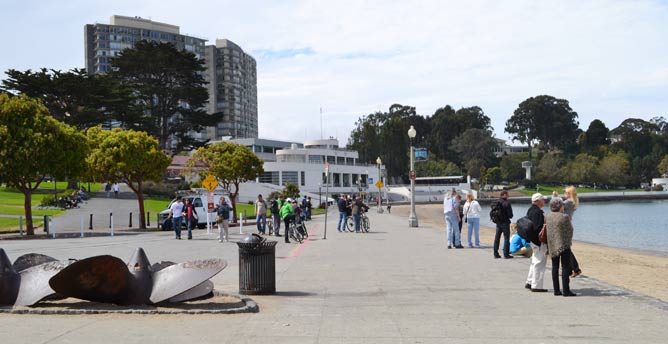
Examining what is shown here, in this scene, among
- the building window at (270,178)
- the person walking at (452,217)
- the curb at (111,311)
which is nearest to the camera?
the curb at (111,311)

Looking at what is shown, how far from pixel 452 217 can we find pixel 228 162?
30.2 metres

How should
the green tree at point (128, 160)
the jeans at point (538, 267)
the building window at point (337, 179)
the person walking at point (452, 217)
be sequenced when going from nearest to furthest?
the jeans at point (538, 267) → the person walking at point (452, 217) → the green tree at point (128, 160) → the building window at point (337, 179)

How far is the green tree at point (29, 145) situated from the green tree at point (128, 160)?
14.6 ft

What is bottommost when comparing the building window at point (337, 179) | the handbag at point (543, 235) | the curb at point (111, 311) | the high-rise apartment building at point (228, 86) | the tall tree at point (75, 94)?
the curb at point (111, 311)

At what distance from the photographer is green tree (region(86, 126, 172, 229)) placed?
36.2 m

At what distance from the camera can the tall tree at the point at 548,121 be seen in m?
168

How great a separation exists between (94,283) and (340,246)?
13032mm

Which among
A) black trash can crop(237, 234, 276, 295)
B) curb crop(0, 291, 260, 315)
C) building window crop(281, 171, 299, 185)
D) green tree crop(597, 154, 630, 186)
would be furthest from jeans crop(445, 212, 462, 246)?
green tree crop(597, 154, 630, 186)

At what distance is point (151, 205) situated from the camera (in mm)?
→ 58156

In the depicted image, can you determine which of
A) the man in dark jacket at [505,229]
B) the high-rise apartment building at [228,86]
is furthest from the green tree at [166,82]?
the high-rise apartment building at [228,86]

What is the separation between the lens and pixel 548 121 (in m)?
169

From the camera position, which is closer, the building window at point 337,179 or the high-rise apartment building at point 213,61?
the building window at point 337,179

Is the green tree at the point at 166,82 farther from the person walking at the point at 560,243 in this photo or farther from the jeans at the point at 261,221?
the person walking at the point at 560,243

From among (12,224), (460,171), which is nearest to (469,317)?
(12,224)
